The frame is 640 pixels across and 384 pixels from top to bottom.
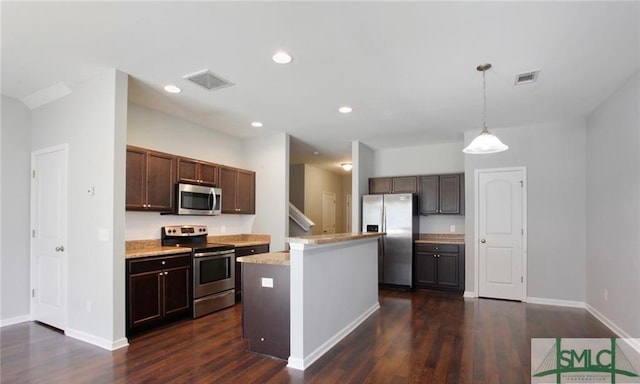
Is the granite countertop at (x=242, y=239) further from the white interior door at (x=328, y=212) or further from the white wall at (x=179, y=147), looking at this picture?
the white interior door at (x=328, y=212)

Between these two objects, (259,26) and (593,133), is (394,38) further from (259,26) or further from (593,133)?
(593,133)

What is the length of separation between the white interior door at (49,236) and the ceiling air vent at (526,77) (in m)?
4.99

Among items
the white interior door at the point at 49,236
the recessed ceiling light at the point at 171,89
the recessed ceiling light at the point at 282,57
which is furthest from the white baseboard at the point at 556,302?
the white interior door at the point at 49,236

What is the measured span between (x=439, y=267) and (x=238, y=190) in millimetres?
3759

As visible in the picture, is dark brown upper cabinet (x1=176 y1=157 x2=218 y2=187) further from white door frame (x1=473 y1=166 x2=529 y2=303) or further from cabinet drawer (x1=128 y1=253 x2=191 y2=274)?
white door frame (x1=473 y1=166 x2=529 y2=303)

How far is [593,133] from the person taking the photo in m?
4.59

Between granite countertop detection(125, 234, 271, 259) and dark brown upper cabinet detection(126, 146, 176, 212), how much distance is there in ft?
A: 1.67

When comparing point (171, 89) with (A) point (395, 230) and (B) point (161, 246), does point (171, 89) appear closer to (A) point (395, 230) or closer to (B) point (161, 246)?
(B) point (161, 246)

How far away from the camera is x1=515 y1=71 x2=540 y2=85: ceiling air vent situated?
332 cm

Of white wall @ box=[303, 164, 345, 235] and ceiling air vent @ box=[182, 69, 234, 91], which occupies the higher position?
ceiling air vent @ box=[182, 69, 234, 91]

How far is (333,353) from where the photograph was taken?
3213 mm

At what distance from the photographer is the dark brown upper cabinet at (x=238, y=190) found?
5398 millimetres

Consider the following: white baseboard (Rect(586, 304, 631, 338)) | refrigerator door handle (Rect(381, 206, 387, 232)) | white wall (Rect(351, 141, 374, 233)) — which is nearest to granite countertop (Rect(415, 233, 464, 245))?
refrigerator door handle (Rect(381, 206, 387, 232))

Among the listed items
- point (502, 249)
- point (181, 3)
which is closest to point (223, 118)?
point (181, 3)
